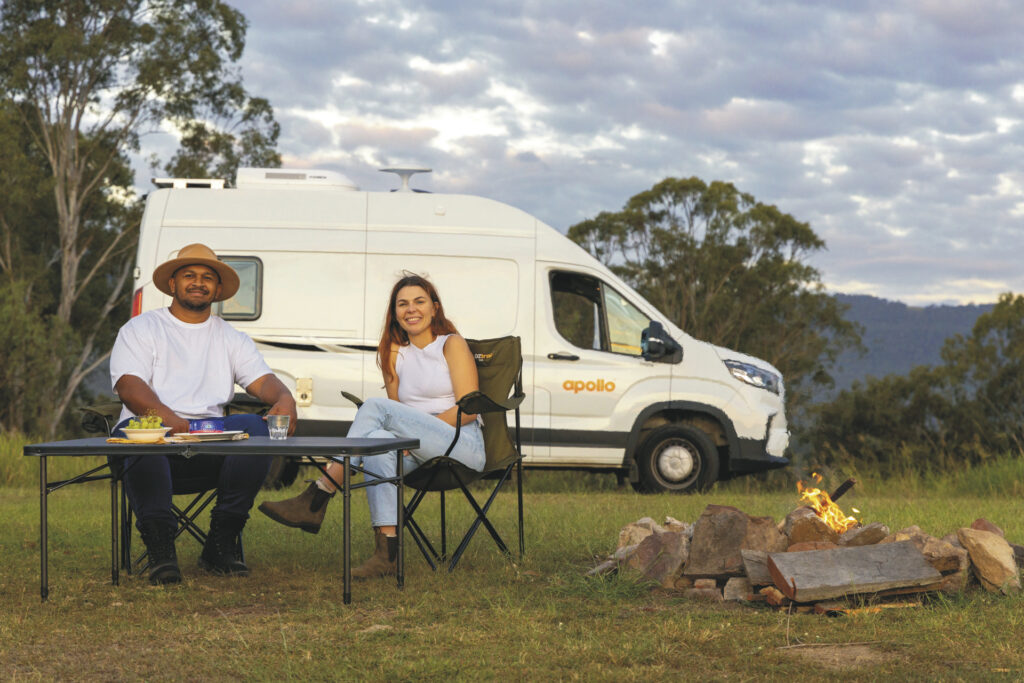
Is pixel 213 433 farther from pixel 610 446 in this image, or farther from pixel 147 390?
pixel 610 446

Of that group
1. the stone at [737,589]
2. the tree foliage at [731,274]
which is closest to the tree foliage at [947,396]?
the tree foliage at [731,274]

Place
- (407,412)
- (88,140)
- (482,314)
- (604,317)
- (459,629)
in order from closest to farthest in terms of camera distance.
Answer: (459,629) < (407,412) < (482,314) < (604,317) < (88,140)

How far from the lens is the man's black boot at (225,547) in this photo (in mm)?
4906

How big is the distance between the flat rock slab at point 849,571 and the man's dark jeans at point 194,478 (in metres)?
2.10

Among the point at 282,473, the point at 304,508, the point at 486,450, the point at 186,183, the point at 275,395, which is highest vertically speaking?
the point at 186,183

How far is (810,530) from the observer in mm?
4516

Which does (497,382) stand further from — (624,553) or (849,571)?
(849,571)

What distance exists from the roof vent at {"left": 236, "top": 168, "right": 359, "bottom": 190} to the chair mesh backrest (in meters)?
4.28

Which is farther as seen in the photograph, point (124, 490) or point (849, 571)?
point (124, 490)

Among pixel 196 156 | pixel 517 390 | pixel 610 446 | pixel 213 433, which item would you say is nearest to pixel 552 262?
pixel 610 446

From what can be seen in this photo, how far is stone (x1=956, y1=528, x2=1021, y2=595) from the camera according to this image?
4.22 m

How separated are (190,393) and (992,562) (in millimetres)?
3181

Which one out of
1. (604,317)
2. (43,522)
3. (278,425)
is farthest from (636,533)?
(604,317)

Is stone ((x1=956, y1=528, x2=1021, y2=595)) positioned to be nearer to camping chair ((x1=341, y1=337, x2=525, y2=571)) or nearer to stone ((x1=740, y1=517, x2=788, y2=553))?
stone ((x1=740, y1=517, x2=788, y2=553))
